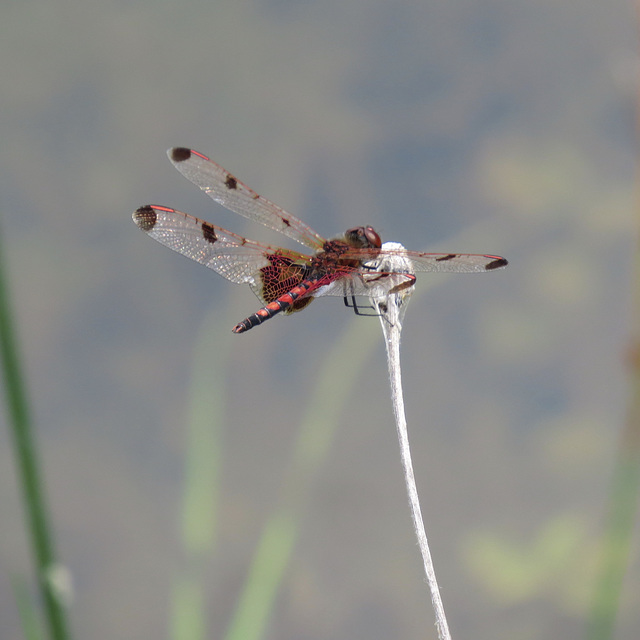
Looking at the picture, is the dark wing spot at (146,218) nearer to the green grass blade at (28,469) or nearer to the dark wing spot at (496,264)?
the dark wing spot at (496,264)

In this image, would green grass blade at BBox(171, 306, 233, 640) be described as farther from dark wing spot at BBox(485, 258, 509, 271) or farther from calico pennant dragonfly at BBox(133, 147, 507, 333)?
dark wing spot at BBox(485, 258, 509, 271)

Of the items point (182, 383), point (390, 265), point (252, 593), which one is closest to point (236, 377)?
point (182, 383)

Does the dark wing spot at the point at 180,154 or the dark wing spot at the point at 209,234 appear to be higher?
the dark wing spot at the point at 180,154

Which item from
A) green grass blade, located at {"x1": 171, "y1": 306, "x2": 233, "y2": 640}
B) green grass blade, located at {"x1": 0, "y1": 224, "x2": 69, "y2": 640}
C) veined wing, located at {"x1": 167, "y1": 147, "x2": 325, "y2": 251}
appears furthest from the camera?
veined wing, located at {"x1": 167, "y1": 147, "x2": 325, "y2": 251}

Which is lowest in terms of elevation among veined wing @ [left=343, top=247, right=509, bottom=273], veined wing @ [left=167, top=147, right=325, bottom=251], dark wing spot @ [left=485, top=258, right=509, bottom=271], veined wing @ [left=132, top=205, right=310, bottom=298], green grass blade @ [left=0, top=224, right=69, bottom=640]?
green grass blade @ [left=0, top=224, right=69, bottom=640]

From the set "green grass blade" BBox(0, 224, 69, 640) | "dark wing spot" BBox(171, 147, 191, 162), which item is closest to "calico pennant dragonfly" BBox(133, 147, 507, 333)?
"dark wing spot" BBox(171, 147, 191, 162)

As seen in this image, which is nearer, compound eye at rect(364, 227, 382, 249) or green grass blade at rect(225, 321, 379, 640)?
green grass blade at rect(225, 321, 379, 640)

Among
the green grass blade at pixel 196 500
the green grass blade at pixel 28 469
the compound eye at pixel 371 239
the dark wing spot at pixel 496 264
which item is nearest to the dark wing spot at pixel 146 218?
the green grass blade at pixel 196 500
